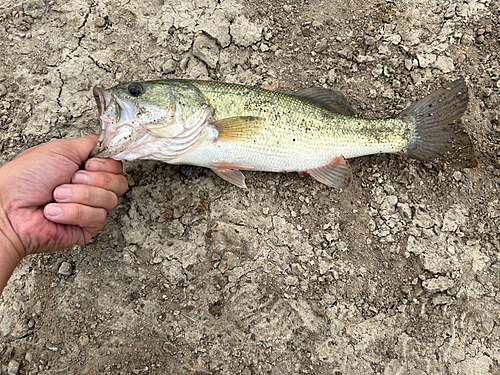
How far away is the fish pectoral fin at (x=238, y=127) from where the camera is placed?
3.01 m

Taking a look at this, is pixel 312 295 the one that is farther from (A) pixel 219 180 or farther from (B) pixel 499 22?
(B) pixel 499 22

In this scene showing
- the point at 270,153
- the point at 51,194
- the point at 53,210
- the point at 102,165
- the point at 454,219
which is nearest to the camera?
the point at 53,210

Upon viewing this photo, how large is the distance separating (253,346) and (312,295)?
68 cm

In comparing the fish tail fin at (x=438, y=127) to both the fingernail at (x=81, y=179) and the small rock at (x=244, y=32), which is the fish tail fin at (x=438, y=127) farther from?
the fingernail at (x=81, y=179)

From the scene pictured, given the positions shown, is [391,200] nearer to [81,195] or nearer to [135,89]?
[135,89]

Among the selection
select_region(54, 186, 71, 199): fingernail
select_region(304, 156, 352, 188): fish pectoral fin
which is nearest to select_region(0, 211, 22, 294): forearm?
select_region(54, 186, 71, 199): fingernail

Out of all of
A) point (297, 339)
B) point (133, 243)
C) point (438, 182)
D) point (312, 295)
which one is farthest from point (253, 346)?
point (438, 182)

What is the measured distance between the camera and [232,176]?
3195 mm

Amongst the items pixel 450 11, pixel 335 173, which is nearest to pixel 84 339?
pixel 335 173

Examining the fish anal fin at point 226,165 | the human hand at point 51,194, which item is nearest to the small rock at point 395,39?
the fish anal fin at point 226,165

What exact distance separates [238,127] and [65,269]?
6.60ft

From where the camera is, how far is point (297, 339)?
10.1ft

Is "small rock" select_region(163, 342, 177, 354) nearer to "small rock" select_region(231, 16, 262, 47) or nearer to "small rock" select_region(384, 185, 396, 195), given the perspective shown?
"small rock" select_region(384, 185, 396, 195)

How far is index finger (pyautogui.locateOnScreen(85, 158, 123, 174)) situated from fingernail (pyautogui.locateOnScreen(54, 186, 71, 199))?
24 cm
